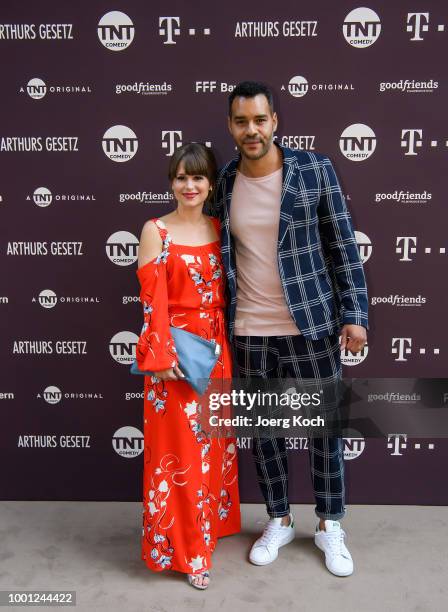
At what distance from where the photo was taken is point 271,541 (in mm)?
2160

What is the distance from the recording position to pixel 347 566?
204 centimetres

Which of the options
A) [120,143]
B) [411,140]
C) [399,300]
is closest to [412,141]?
[411,140]

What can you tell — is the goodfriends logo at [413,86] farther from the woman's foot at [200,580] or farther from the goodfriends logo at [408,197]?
the woman's foot at [200,580]

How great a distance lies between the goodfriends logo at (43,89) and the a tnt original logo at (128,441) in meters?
1.45

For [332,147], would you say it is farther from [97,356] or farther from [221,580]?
[221,580]

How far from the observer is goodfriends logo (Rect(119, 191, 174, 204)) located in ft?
7.93

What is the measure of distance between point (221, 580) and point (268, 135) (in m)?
1.53

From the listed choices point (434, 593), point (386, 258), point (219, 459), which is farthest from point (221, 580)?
point (386, 258)

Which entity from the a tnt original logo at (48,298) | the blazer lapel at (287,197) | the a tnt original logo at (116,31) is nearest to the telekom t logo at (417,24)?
the blazer lapel at (287,197)

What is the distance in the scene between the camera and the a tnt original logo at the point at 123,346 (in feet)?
8.25

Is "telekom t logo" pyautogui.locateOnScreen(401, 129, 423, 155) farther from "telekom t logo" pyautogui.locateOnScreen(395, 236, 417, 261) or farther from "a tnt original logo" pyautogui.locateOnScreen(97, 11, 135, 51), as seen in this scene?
"a tnt original logo" pyautogui.locateOnScreen(97, 11, 135, 51)

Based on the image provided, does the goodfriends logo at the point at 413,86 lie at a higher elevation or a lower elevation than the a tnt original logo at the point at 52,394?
higher

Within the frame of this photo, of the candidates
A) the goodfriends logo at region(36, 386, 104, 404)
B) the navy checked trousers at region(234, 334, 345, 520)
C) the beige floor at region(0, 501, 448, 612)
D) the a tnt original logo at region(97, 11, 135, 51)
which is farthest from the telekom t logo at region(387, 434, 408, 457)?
the a tnt original logo at region(97, 11, 135, 51)

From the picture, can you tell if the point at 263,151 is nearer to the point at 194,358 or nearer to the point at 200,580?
the point at 194,358
